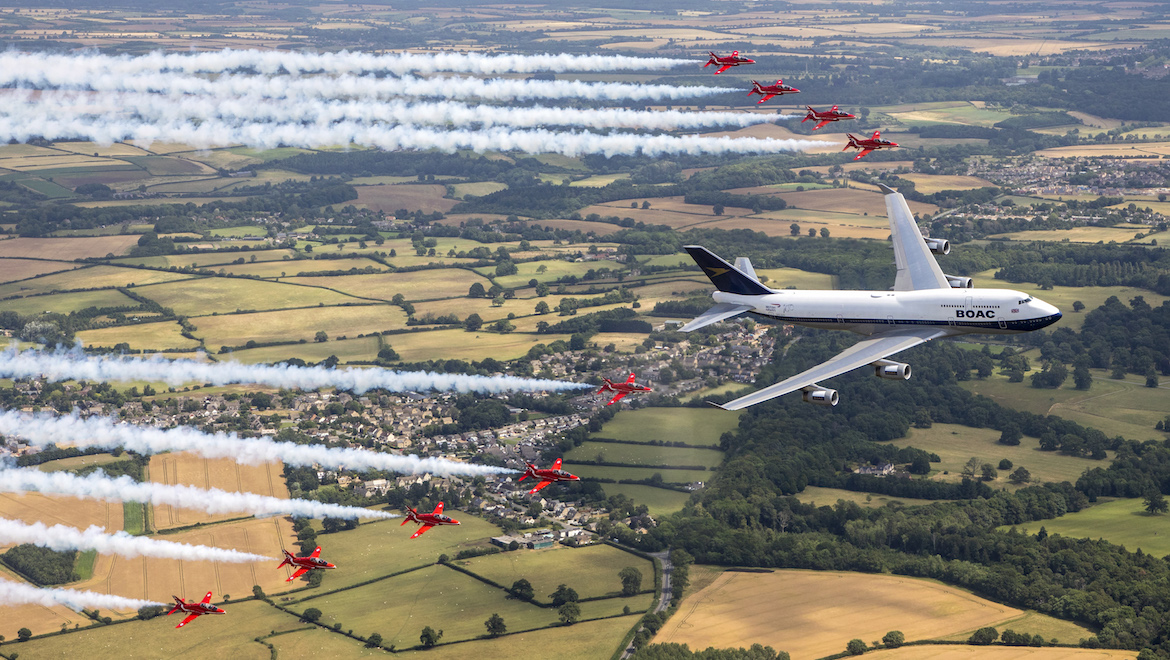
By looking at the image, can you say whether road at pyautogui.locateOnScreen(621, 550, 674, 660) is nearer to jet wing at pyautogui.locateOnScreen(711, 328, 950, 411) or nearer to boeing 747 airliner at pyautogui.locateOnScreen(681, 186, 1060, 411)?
boeing 747 airliner at pyautogui.locateOnScreen(681, 186, 1060, 411)

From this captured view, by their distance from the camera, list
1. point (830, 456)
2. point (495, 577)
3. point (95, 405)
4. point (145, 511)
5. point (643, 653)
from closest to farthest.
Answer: point (643, 653), point (495, 577), point (145, 511), point (830, 456), point (95, 405)

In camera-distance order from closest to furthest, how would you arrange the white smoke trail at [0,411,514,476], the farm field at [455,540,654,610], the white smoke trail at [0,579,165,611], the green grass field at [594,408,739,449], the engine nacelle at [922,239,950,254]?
→ the engine nacelle at [922,239,950,254] → the white smoke trail at [0,411,514,476] → the white smoke trail at [0,579,165,611] → the farm field at [455,540,654,610] → the green grass field at [594,408,739,449]

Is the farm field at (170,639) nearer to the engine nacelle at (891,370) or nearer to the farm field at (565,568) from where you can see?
the farm field at (565,568)

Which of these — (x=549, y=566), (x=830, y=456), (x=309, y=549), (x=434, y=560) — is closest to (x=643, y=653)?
(x=549, y=566)

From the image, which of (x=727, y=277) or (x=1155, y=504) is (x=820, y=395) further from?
(x=1155, y=504)

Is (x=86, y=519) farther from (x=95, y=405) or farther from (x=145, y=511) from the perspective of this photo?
(x=95, y=405)

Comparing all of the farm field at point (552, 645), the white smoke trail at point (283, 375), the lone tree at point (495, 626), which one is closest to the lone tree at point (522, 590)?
the lone tree at point (495, 626)

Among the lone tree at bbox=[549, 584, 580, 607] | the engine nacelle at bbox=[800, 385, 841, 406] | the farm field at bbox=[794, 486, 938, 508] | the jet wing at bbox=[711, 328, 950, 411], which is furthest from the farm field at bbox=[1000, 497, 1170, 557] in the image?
the engine nacelle at bbox=[800, 385, 841, 406]
